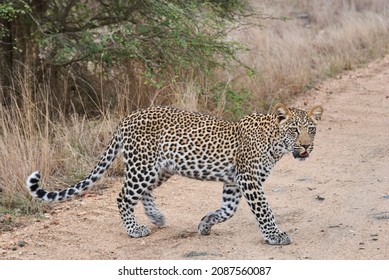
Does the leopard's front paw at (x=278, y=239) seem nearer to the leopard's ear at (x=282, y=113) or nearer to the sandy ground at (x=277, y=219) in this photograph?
the sandy ground at (x=277, y=219)

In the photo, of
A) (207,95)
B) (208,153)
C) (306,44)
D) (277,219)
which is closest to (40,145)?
(208,153)

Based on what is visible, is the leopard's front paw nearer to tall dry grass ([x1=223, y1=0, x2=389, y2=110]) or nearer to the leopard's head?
the leopard's head

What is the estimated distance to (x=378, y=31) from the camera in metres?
19.5

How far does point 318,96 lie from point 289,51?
210cm

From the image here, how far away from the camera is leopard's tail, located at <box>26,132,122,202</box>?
25.6 feet

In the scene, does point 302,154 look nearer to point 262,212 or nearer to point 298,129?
point 298,129

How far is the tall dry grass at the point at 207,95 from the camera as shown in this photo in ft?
32.5

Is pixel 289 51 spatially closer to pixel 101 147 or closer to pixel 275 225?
pixel 101 147

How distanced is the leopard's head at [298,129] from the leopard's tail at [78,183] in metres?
1.66

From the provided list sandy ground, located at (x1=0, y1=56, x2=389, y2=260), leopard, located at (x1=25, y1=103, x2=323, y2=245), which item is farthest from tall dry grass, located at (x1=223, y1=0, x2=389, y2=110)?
leopard, located at (x1=25, y1=103, x2=323, y2=245)

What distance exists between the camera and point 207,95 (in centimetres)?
1230

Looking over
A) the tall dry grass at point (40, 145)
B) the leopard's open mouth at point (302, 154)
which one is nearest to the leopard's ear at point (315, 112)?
the leopard's open mouth at point (302, 154)

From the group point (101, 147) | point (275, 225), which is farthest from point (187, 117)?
point (101, 147)

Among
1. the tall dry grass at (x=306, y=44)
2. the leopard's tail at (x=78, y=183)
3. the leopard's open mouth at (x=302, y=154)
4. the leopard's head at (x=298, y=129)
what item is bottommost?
the tall dry grass at (x=306, y=44)
